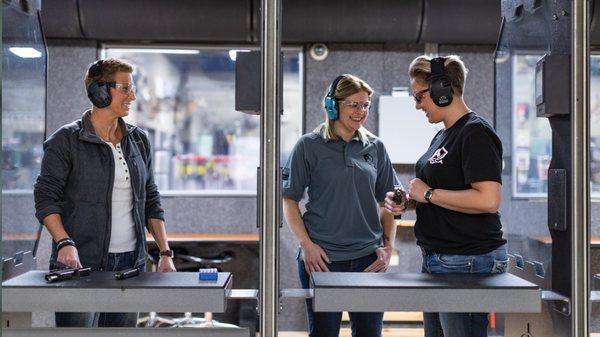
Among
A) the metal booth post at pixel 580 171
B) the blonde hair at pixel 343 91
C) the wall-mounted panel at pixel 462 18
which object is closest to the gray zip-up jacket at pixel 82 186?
the blonde hair at pixel 343 91

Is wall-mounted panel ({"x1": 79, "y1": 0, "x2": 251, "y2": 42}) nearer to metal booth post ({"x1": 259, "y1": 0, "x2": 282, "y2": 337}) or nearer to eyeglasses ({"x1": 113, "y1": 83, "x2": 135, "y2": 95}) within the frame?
eyeglasses ({"x1": 113, "y1": 83, "x2": 135, "y2": 95})

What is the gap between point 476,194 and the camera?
1.61m

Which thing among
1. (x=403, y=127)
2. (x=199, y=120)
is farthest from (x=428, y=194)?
(x=199, y=120)

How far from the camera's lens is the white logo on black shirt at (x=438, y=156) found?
1720 mm

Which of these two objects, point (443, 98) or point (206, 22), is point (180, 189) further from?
point (443, 98)

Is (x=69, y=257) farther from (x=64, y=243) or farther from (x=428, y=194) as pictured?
(x=428, y=194)

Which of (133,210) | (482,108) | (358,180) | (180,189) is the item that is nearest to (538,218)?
(358,180)

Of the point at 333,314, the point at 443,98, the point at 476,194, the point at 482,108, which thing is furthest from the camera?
the point at 482,108

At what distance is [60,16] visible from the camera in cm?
358

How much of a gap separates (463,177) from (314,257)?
56 cm

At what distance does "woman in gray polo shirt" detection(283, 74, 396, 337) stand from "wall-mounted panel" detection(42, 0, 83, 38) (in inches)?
80.6

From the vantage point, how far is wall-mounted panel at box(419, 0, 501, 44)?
11.7ft

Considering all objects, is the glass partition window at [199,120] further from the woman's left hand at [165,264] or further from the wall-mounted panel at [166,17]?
the woman's left hand at [165,264]

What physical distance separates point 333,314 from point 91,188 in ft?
2.67
